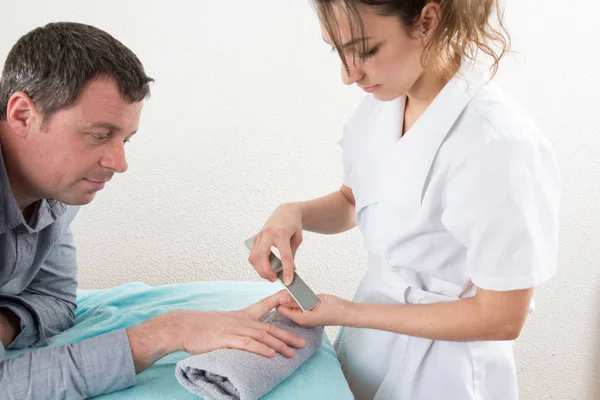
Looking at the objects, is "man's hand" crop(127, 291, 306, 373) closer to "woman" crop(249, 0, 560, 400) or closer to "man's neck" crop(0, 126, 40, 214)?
"woman" crop(249, 0, 560, 400)

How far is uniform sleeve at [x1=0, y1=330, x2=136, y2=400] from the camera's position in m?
1.11

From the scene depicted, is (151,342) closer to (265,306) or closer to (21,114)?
(265,306)

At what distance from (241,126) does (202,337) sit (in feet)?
3.19

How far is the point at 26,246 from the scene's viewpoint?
1.34 metres

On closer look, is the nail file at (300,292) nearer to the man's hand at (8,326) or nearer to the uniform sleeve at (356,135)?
the uniform sleeve at (356,135)

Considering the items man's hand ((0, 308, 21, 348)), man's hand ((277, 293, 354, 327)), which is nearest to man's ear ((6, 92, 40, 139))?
man's hand ((0, 308, 21, 348))

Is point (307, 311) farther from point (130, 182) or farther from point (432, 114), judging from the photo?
point (130, 182)

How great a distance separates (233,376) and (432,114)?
0.54m

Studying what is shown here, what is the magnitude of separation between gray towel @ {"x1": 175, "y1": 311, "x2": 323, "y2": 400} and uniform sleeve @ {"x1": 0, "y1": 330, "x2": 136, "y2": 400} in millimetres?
119

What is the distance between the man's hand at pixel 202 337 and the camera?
1172mm

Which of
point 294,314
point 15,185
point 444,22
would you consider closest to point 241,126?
point 15,185

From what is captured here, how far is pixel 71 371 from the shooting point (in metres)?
1.13

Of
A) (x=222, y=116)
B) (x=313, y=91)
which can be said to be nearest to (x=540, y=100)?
(x=313, y=91)

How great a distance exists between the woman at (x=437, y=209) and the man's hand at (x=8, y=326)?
492mm
